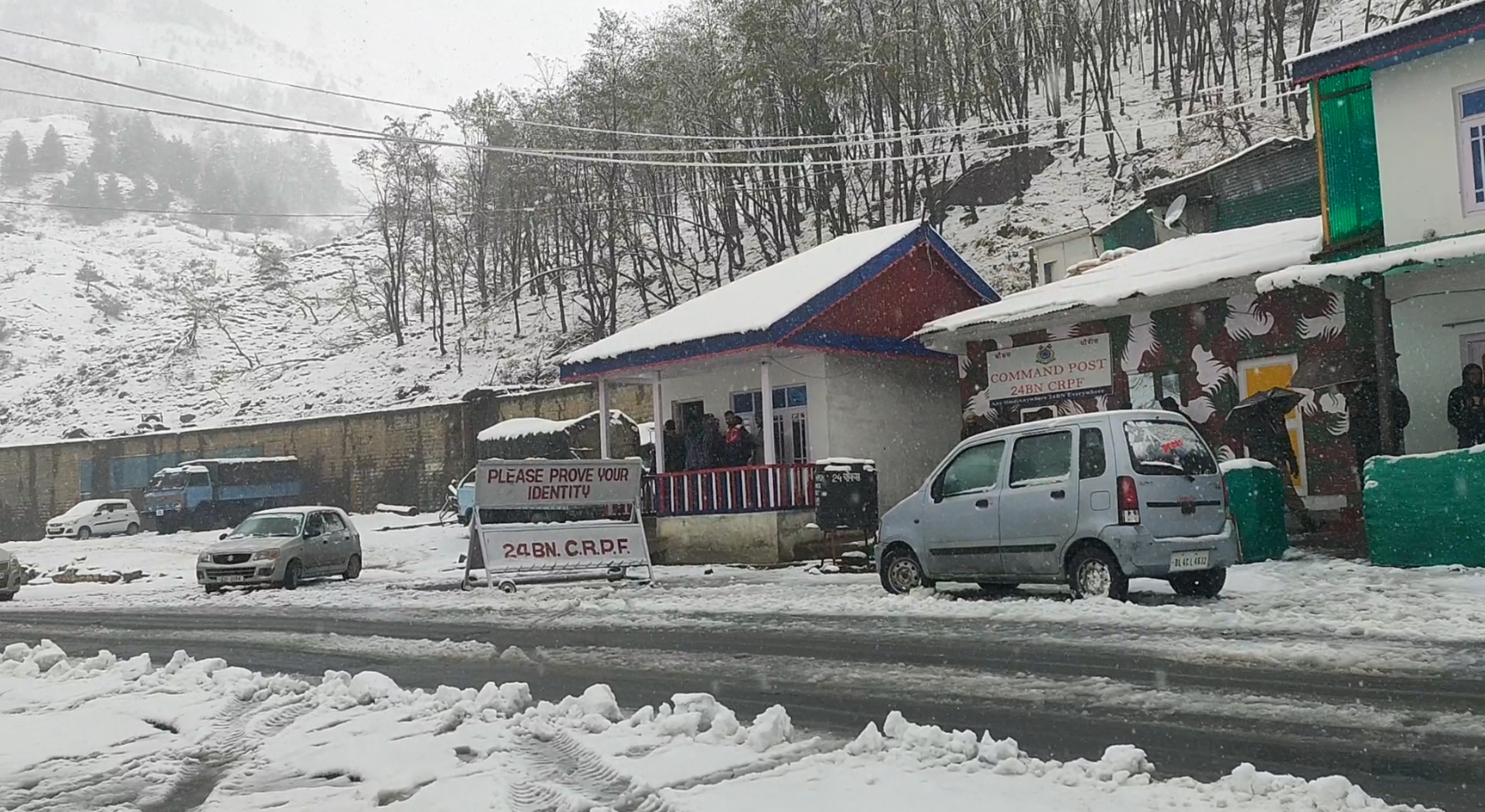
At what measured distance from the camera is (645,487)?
2148 centimetres

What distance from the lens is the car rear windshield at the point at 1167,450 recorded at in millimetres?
10852

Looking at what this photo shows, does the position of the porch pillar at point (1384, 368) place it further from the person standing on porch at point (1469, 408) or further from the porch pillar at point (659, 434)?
the porch pillar at point (659, 434)

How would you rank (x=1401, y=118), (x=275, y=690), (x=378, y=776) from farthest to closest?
(x=1401, y=118)
(x=275, y=690)
(x=378, y=776)

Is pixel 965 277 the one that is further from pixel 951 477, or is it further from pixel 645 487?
pixel 951 477

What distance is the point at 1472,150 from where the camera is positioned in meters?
14.1

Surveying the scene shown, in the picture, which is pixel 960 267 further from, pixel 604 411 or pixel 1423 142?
pixel 1423 142

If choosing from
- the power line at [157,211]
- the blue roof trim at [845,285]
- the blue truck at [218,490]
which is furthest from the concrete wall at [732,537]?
the power line at [157,211]

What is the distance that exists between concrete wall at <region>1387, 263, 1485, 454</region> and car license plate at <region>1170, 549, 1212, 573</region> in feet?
19.4

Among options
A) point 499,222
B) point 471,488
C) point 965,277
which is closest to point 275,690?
point 965,277

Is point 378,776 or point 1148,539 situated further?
point 1148,539

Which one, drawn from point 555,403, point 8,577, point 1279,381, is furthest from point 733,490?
point 8,577

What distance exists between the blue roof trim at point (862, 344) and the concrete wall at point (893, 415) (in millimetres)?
527

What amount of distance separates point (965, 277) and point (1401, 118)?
31.8ft

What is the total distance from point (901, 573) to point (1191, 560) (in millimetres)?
3250
